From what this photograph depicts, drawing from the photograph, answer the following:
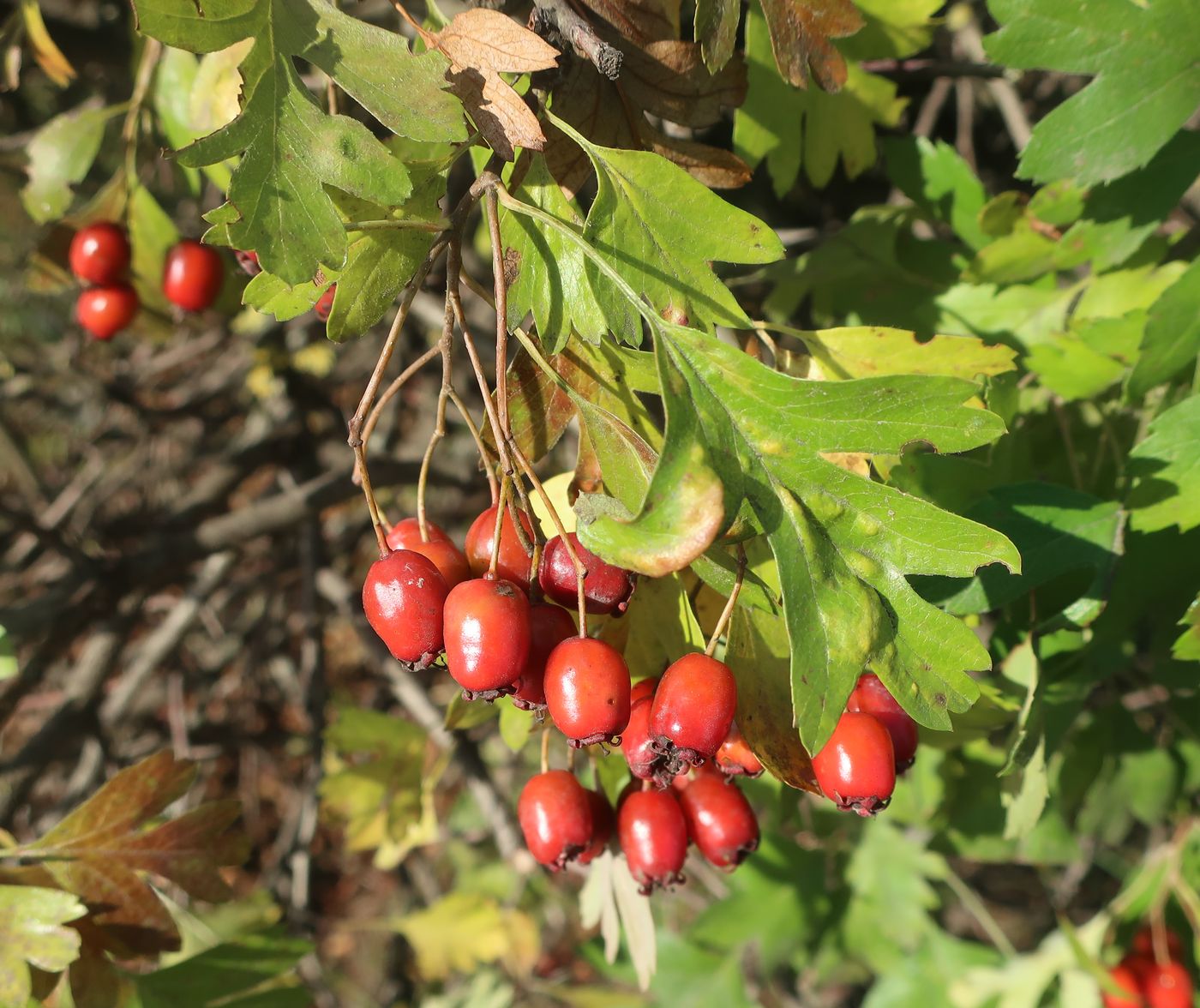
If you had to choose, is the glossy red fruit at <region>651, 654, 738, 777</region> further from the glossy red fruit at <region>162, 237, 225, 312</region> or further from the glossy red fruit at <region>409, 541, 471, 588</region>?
the glossy red fruit at <region>162, 237, 225, 312</region>

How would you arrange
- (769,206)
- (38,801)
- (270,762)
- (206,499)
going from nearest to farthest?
1. (769,206)
2. (206,499)
3. (38,801)
4. (270,762)

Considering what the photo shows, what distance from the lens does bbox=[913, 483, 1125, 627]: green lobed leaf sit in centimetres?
119

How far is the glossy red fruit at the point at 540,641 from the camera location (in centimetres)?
105

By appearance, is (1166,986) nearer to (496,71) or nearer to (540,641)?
(540,641)

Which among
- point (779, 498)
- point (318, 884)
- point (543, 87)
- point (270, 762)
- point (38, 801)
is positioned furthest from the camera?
point (318, 884)

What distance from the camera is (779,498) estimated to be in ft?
3.11

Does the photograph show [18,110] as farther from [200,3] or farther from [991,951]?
[991,951]

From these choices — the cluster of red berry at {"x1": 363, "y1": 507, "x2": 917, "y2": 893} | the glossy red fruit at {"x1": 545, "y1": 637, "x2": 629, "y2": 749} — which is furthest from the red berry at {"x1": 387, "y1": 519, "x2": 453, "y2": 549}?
the glossy red fruit at {"x1": 545, "y1": 637, "x2": 629, "y2": 749}

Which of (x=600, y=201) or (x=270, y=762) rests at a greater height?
(x=600, y=201)

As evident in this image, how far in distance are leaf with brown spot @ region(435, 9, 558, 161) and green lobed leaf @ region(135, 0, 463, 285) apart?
0.03 meters

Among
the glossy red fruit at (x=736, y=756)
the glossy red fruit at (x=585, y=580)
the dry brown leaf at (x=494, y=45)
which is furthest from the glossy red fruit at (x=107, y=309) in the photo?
the glossy red fruit at (x=736, y=756)

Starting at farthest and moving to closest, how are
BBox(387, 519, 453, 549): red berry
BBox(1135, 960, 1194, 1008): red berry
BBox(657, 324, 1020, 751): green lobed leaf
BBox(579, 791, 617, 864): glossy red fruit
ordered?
BBox(1135, 960, 1194, 1008): red berry < BBox(579, 791, 617, 864): glossy red fruit < BBox(387, 519, 453, 549): red berry < BBox(657, 324, 1020, 751): green lobed leaf

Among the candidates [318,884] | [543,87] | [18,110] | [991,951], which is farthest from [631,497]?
[318,884]

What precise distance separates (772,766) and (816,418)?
384 mm
